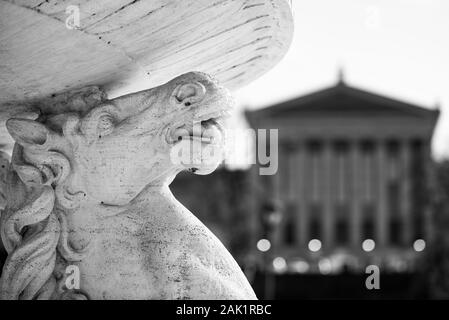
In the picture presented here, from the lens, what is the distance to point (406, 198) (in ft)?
243

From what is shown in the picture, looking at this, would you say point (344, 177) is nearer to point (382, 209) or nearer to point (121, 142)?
point (382, 209)

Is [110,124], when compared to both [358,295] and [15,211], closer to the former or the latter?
[15,211]

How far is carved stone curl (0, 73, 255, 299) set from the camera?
11.7 ft

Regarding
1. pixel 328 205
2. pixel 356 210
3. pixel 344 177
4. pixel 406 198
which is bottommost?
pixel 356 210

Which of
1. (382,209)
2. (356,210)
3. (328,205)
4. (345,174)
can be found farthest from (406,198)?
(328,205)

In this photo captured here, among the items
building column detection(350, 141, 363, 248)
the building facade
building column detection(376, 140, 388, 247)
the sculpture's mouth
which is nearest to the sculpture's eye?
Answer: the sculpture's mouth

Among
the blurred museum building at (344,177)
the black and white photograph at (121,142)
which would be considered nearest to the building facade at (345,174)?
the blurred museum building at (344,177)

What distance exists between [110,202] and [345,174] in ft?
236

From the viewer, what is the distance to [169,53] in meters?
3.85

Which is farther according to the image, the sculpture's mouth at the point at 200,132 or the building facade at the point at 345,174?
the building facade at the point at 345,174

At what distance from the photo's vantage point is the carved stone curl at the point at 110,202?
3564mm

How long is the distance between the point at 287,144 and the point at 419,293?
146 feet

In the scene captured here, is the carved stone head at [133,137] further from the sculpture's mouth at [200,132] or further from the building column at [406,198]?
the building column at [406,198]

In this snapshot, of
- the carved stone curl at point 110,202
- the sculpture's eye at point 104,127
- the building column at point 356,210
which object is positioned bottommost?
the carved stone curl at point 110,202
